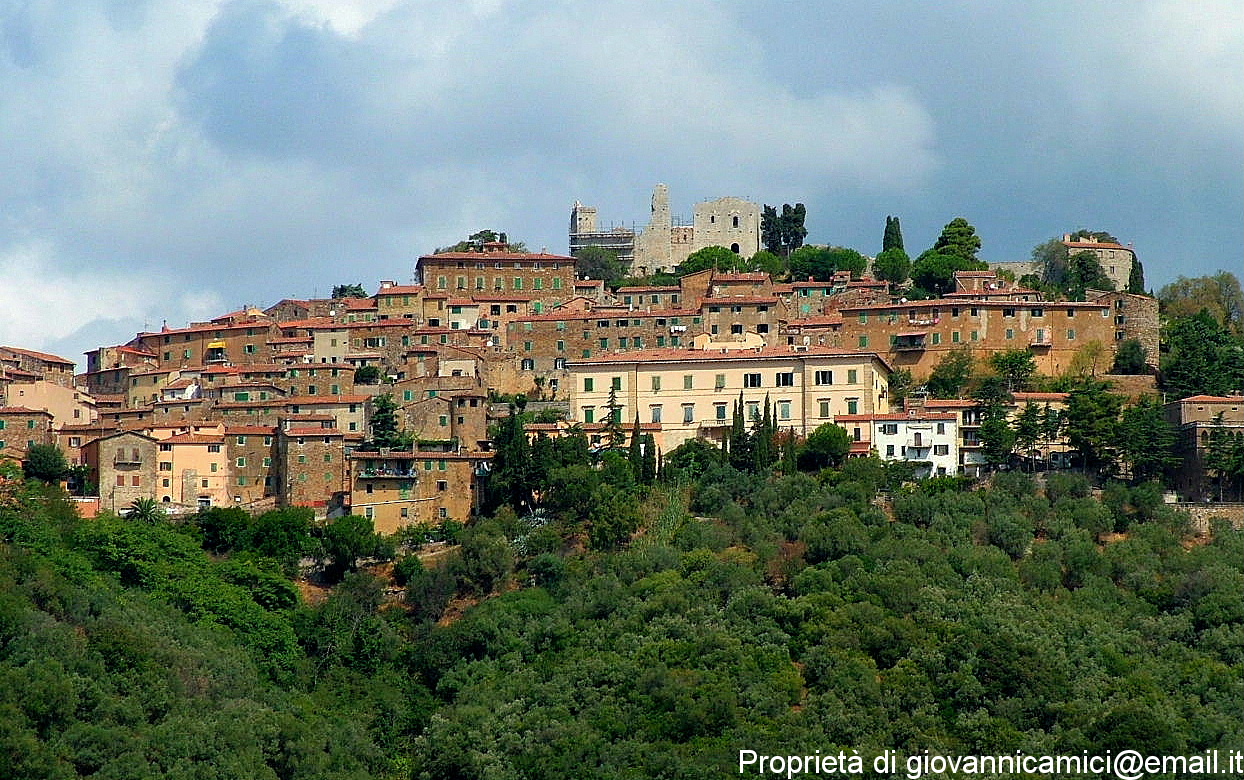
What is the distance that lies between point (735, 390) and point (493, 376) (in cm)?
1114

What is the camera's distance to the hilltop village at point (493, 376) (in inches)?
2896

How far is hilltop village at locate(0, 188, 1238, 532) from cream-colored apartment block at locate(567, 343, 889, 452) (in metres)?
0.08

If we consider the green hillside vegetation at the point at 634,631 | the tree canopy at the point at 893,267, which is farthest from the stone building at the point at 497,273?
the green hillside vegetation at the point at 634,631

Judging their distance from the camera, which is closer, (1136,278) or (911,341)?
(911,341)

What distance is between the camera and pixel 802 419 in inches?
2945

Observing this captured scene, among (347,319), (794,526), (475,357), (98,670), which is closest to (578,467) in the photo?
(794,526)

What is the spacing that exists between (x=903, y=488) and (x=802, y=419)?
5.92m

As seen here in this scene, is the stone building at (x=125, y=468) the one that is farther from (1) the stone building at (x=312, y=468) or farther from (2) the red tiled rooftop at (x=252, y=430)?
(1) the stone building at (x=312, y=468)

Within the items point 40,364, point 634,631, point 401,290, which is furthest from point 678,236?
point 634,631

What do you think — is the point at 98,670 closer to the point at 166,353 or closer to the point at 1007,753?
the point at 1007,753

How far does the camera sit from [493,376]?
82.2 meters

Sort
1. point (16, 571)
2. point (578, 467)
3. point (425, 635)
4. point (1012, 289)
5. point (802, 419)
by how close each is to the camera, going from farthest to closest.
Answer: point (1012, 289) → point (802, 419) → point (578, 467) → point (425, 635) → point (16, 571)

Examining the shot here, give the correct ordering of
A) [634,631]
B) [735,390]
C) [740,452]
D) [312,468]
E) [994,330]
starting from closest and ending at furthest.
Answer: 1. [634,631]
2. [740,452]
3. [312,468]
4. [735,390]
5. [994,330]

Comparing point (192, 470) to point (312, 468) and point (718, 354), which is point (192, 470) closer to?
point (312, 468)
